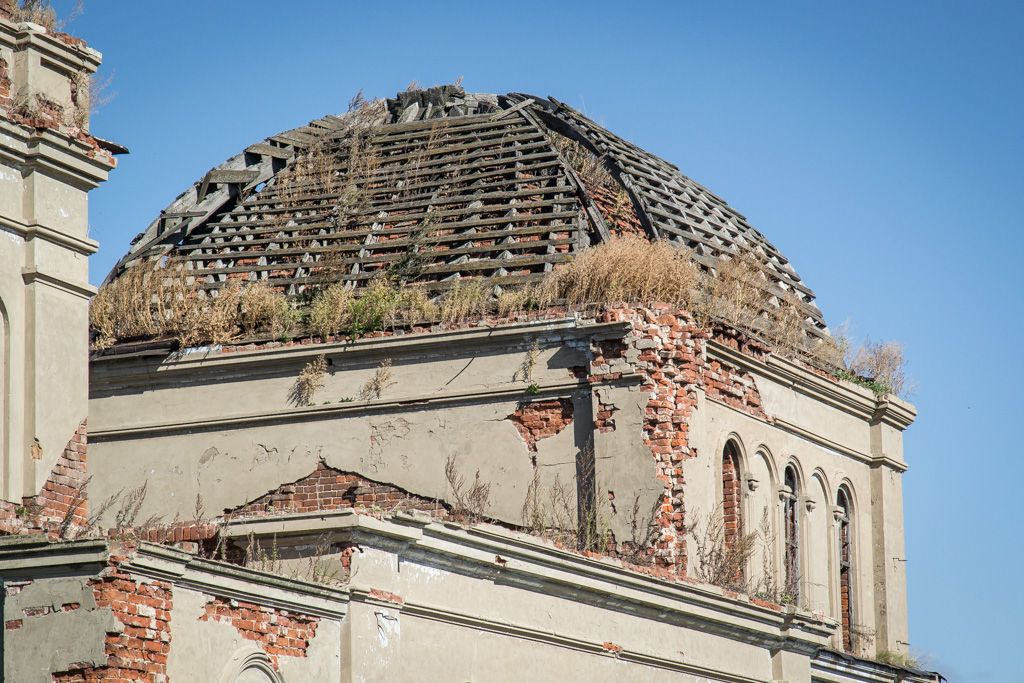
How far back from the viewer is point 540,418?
67.0 feet

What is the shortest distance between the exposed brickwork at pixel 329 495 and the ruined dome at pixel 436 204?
8.21ft

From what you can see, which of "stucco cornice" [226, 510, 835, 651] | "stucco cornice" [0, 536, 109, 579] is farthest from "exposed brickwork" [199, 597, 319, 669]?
"stucco cornice" [0, 536, 109, 579]

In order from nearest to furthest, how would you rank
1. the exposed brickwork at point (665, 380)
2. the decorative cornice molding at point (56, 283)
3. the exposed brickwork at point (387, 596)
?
the exposed brickwork at point (387, 596) < the decorative cornice molding at point (56, 283) < the exposed brickwork at point (665, 380)

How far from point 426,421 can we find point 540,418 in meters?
1.35

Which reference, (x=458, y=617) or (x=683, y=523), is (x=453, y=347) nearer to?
(x=683, y=523)

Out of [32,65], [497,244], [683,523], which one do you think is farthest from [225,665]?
[497,244]

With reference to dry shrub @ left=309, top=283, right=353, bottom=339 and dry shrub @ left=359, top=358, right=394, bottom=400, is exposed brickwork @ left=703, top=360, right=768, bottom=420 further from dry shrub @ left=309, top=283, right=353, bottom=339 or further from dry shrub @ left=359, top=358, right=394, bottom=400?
dry shrub @ left=309, top=283, right=353, bottom=339

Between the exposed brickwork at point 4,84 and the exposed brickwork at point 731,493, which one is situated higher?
the exposed brickwork at point 4,84

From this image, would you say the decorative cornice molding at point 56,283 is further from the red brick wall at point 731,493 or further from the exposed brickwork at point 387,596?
the red brick wall at point 731,493

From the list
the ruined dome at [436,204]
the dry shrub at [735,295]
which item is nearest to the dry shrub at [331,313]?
the ruined dome at [436,204]

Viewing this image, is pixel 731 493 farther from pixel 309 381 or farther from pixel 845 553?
pixel 309 381

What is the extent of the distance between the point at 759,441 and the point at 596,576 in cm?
631

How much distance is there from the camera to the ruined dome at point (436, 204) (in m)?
22.2

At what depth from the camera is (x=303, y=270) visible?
2267 centimetres
